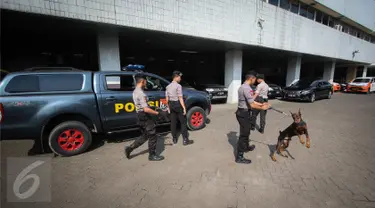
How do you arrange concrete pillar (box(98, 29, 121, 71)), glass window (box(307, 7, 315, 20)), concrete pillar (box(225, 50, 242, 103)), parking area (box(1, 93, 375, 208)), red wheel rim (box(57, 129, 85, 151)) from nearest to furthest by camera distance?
parking area (box(1, 93, 375, 208)), red wheel rim (box(57, 129, 85, 151)), concrete pillar (box(98, 29, 121, 71)), concrete pillar (box(225, 50, 242, 103)), glass window (box(307, 7, 315, 20))

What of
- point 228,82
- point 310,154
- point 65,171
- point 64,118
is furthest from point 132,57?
point 310,154

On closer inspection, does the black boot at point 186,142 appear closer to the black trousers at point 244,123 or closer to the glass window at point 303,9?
the black trousers at point 244,123

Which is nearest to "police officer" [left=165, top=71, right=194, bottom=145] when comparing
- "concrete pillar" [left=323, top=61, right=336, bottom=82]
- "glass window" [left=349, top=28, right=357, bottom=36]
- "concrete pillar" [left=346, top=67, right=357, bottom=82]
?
"concrete pillar" [left=323, top=61, right=336, bottom=82]

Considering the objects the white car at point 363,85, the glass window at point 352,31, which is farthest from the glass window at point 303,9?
the glass window at point 352,31

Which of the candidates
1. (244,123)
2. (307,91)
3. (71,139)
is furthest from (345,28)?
(71,139)

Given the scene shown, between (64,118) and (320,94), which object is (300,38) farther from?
(64,118)

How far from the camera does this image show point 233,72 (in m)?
10.9

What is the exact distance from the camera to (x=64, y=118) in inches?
151

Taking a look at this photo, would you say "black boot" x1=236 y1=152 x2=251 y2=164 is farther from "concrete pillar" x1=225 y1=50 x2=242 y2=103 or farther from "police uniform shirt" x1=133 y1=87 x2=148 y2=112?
"concrete pillar" x1=225 y1=50 x2=242 y2=103

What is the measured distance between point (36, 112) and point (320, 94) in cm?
1516

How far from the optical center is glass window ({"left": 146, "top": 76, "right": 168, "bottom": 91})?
15.9 feet

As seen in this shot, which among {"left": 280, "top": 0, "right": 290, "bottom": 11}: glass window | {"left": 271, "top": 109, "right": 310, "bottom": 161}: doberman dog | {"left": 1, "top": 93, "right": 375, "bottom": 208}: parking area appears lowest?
{"left": 1, "top": 93, "right": 375, "bottom": 208}: parking area

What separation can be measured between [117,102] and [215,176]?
2846 mm

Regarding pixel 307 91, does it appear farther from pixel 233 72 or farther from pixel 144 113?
pixel 144 113
